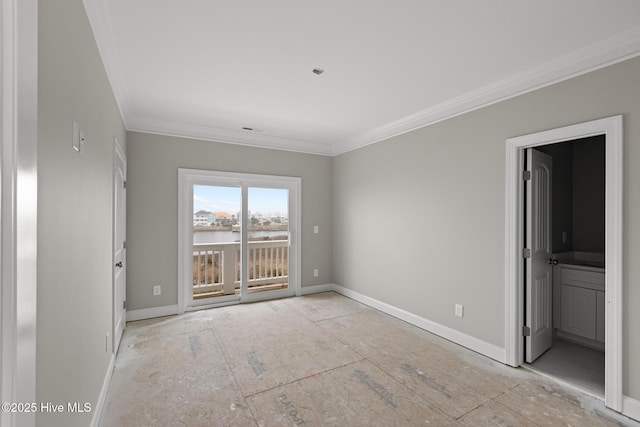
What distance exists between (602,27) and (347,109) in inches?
90.8

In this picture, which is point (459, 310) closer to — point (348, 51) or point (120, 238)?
point (348, 51)

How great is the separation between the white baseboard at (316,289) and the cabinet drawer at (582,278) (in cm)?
342

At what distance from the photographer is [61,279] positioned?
135cm

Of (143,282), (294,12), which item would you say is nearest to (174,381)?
(143,282)

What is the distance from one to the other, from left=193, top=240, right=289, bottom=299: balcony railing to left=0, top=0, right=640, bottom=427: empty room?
0.04m

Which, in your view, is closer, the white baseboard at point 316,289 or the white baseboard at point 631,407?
the white baseboard at point 631,407

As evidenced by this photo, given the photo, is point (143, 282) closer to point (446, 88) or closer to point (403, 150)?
point (403, 150)

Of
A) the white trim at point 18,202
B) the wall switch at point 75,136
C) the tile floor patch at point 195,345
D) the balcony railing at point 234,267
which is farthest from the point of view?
the balcony railing at point 234,267

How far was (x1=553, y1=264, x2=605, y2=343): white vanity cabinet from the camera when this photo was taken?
123 inches

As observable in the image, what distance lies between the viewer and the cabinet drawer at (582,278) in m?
3.13

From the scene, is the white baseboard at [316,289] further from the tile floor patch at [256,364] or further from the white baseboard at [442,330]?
the tile floor patch at [256,364]

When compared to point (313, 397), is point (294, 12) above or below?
above

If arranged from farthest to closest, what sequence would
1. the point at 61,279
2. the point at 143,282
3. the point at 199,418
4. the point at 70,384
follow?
the point at 143,282
the point at 199,418
the point at 70,384
the point at 61,279

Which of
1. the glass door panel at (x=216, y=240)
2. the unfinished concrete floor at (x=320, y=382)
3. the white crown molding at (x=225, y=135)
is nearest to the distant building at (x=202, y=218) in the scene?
the glass door panel at (x=216, y=240)
